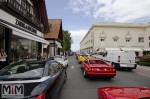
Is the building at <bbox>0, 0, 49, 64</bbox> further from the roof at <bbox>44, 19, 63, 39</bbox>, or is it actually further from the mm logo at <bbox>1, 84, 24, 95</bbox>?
the mm logo at <bbox>1, 84, 24, 95</bbox>

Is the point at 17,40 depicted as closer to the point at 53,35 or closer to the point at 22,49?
the point at 22,49

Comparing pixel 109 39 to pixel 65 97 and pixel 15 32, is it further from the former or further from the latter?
pixel 65 97

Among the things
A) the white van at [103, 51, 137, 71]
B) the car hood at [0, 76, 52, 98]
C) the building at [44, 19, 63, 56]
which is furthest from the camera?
the building at [44, 19, 63, 56]

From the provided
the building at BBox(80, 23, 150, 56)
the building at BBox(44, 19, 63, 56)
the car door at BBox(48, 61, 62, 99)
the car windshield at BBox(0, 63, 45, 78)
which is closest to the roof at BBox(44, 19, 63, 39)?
the building at BBox(44, 19, 63, 56)

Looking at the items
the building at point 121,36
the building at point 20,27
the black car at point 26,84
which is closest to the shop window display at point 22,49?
the building at point 20,27

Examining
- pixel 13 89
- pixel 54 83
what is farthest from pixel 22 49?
pixel 13 89

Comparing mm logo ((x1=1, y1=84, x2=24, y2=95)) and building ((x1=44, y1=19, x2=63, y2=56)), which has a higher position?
building ((x1=44, y1=19, x2=63, y2=56))

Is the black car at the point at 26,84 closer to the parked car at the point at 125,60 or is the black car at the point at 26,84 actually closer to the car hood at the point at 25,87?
the car hood at the point at 25,87

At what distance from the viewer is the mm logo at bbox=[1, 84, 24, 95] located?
4.29m

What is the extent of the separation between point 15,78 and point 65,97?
283 cm

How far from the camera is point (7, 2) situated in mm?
13438

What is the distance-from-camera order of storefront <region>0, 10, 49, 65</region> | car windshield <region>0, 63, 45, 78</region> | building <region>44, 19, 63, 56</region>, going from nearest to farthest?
car windshield <region>0, 63, 45, 78</region> < storefront <region>0, 10, 49, 65</region> < building <region>44, 19, 63, 56</region>

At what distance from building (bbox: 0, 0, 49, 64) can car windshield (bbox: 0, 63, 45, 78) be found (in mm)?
5678

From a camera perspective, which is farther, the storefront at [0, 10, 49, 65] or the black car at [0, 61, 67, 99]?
the storefront at [0, 10, 49, 65]
